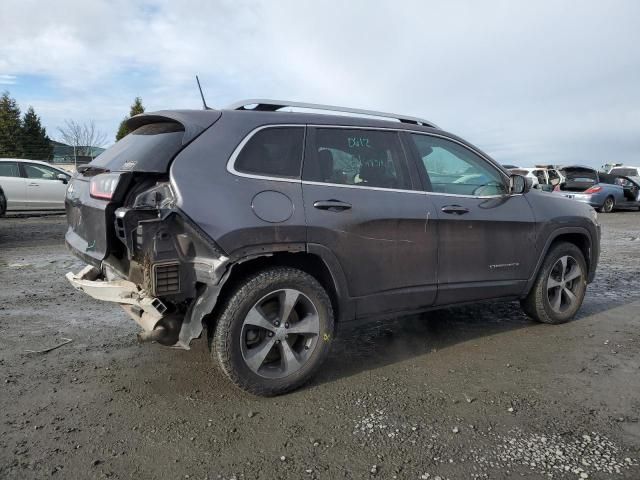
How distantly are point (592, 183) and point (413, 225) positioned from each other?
61.1 feet

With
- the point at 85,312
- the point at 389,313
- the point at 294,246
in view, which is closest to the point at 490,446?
the point at 389,313

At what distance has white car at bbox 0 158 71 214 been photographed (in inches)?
555

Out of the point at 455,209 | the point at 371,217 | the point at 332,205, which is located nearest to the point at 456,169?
the point at 455,209

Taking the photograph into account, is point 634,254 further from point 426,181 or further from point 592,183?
point 592,183

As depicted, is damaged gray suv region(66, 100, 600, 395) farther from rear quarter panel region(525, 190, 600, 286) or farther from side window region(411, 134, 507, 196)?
rear quarter panel region(525, 190, 600, 286)

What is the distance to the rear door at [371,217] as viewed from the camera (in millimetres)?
3607

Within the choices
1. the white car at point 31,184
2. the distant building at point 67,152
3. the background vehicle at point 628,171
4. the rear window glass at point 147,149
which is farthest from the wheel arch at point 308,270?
the distant building at point 67,152

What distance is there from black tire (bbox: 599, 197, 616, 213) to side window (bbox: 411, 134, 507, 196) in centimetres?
1786

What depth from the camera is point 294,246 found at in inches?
135

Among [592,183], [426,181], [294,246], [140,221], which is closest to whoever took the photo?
[140,221]

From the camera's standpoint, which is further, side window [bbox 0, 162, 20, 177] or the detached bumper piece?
side window [bbox 0, 162, 20, 177]

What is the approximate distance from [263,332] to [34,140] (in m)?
38.7

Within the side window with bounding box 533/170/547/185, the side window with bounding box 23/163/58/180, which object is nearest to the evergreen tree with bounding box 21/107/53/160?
the side window with bounding box 23/163/58/180

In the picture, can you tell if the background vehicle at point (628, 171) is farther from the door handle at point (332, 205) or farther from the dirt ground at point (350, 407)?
the door handle at point (332, 205)
